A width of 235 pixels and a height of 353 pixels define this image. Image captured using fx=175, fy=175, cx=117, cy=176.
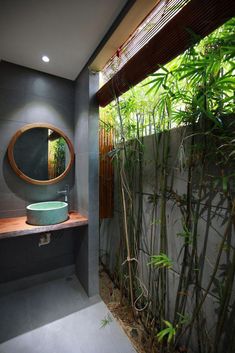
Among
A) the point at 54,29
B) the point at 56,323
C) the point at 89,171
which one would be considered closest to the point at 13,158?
the point at 89,171

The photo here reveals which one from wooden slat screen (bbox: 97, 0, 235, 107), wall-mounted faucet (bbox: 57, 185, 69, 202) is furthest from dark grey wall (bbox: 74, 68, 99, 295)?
wooden slat screen (bbox: 97, 0, 235, 107)

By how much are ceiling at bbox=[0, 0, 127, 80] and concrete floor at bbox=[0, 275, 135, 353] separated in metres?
2.66

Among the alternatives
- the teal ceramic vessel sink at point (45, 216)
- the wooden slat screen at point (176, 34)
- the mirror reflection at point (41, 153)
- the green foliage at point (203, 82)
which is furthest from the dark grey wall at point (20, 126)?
the green foliage at point (203, 82)

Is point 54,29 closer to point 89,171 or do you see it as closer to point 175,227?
point 89,171

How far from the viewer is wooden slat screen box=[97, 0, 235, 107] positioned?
85 centimetres

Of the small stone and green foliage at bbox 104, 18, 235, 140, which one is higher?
green foliage at bbox 104, 18, 235, 140

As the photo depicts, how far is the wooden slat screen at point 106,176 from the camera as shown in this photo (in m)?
2.24

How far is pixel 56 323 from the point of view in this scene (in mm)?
1700

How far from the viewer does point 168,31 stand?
1.04 meters

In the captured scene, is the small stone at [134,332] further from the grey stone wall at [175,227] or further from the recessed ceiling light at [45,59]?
the recessed ceiling light at [45,59]

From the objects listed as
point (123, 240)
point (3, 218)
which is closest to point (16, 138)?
point (3, 218)

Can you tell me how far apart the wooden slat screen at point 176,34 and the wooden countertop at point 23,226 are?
1.45 metres

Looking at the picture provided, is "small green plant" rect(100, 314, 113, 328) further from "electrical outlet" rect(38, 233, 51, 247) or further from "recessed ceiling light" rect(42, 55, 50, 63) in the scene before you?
"recessed ceiling light" rect(42, 55, 50, 63)

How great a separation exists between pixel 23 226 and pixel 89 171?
0.87 metres
